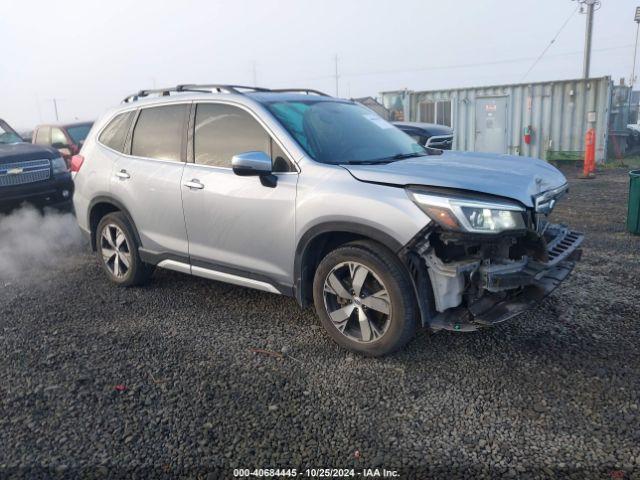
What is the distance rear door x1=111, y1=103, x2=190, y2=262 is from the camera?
451 centimetres

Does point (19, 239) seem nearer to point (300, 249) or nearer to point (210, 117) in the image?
point (210, 117)

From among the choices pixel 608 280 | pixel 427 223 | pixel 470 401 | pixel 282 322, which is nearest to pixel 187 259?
pixel 282 322

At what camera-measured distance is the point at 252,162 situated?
3.62 metres

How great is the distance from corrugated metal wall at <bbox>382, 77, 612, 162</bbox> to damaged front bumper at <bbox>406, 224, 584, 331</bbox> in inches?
526

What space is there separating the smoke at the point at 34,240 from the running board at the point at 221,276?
2.44 meters

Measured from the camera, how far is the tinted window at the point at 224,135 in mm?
4047

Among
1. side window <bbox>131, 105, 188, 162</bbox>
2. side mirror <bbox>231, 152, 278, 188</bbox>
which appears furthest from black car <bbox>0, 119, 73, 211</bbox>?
side mirror <bbox>231, 152, 278, 188</bbox>

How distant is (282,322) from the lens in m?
4.31

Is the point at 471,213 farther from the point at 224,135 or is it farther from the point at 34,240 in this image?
the point at 34,240

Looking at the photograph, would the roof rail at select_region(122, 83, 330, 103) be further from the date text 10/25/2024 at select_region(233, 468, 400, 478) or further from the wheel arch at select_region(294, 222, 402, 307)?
the date text 10/25/2024 at select_region(233, 468, 400, 478)

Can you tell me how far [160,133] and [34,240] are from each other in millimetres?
3927

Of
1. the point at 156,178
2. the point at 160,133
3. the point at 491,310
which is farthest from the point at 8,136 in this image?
the point at 491,310

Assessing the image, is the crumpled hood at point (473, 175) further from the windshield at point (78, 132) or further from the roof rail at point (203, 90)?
the windshield at point (78, 132)

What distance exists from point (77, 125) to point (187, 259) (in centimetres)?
858
